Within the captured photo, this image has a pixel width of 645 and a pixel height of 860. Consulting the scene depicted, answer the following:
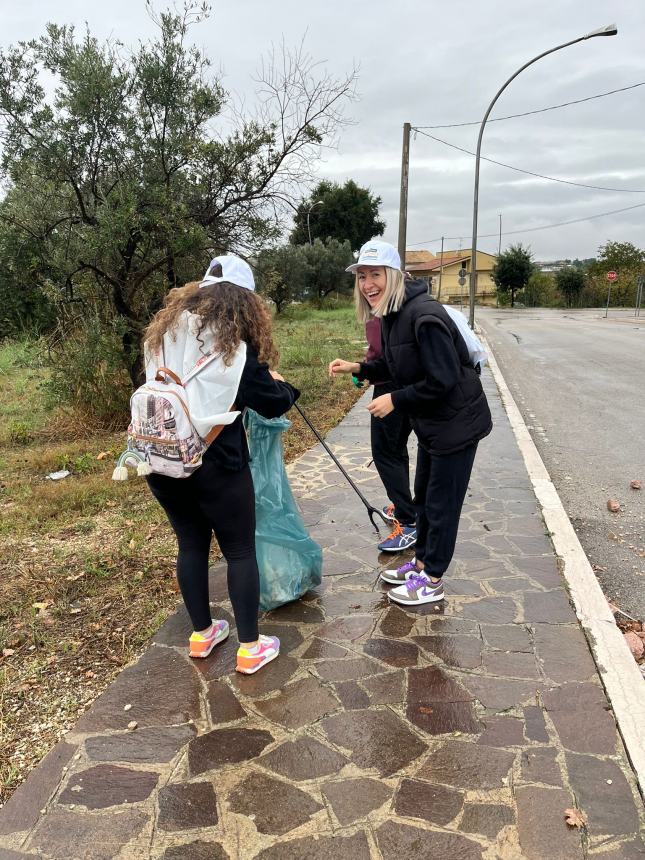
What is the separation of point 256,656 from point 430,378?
1.52 meters

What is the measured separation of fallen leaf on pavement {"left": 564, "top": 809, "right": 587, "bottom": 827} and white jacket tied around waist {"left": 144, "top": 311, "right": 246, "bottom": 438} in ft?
5.92

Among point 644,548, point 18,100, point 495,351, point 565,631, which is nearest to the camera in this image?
point 565,631

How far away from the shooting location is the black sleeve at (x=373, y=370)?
3.72 metres

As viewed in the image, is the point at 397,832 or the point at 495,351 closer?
the point at 397,832

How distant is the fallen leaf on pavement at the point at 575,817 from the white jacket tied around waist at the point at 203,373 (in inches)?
71.1

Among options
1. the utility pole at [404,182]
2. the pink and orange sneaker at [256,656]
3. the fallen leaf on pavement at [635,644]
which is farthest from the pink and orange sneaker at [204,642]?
the utility pole at [404,182]

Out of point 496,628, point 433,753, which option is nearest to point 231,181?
point 496,628

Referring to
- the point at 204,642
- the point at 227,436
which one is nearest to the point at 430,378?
the point at 227,436

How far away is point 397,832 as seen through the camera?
204cm

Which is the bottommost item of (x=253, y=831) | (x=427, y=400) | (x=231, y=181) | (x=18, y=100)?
(x=253, y=831)

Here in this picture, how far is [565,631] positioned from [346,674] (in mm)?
1158

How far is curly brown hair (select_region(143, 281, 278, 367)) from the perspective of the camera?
2.43 m

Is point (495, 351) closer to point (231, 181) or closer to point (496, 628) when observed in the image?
point (231, 181)

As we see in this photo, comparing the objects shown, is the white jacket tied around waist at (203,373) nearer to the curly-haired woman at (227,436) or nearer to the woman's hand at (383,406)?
the curly-haired woman at (227,436)
